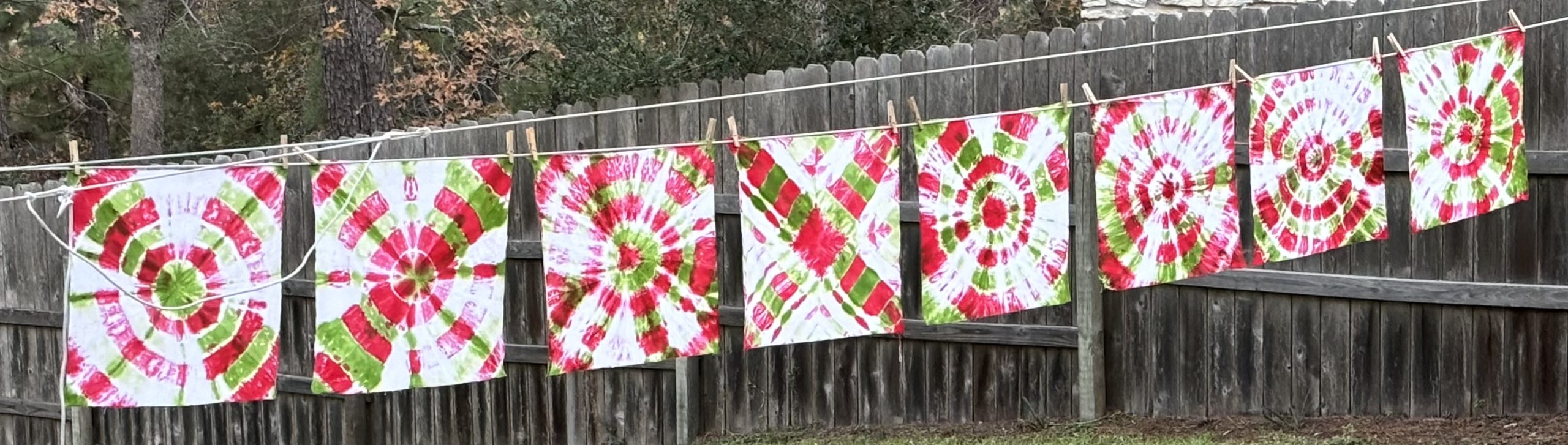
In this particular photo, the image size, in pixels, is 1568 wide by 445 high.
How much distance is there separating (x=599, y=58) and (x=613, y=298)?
335cm

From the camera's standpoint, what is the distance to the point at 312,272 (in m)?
7.13

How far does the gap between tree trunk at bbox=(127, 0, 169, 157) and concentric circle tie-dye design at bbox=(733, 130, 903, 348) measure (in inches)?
400

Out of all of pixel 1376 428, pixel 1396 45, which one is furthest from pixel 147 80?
pixel 1396 45

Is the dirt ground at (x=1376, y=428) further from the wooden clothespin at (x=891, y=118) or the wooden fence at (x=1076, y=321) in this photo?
the wooden clothespin at (x=891, y=118)

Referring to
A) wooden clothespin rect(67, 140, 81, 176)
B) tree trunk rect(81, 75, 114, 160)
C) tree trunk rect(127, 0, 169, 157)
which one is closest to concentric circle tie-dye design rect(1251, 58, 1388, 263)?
wooden clothespin rect(67, 140, 81, 176)

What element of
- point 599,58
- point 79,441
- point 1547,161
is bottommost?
point 79,441

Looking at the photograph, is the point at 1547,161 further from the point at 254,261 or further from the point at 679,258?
the point at 254,261

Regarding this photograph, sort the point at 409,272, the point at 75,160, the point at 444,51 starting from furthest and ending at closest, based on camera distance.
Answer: the point at 444,51 < the point at 409,272 < the point at 75,160

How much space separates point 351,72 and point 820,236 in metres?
5.99

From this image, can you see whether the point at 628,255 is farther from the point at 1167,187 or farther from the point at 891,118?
the point at 1167,187

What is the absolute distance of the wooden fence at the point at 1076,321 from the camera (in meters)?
6.04

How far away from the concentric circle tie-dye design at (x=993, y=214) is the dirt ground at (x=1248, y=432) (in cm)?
89

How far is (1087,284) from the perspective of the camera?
638 cm

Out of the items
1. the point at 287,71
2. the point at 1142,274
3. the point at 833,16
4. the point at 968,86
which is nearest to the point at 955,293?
the point at 1142,274
